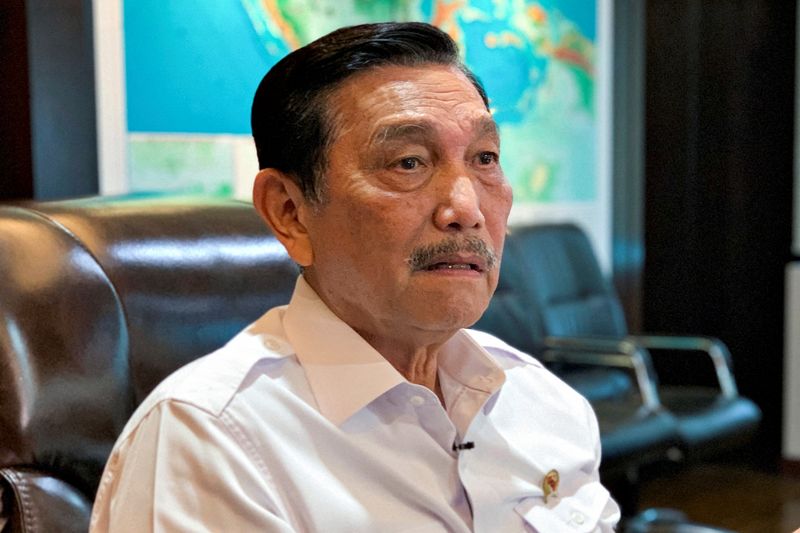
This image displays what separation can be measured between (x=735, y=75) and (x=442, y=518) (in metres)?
3.96

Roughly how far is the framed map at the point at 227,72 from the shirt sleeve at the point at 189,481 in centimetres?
109

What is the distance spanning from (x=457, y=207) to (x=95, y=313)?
2.26ft

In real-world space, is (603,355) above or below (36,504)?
below

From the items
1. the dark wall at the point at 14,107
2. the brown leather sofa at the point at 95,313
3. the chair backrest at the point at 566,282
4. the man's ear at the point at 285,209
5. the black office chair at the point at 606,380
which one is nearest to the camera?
the man's ear at the point at 285,209

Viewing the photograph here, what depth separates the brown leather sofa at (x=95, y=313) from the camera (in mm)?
1533

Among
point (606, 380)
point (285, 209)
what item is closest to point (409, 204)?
point (285, 209)

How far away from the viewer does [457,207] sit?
1.31 meters

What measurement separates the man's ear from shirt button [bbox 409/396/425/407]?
0.23m

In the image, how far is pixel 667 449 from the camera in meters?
3.51

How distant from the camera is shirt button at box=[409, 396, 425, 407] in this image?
1.36 m

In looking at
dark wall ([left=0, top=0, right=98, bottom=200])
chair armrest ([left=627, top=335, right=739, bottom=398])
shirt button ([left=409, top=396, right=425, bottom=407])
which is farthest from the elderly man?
chair armrest ([left=627, top=335, right=739, bottom=398])

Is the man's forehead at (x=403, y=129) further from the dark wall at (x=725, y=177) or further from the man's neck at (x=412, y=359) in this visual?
the dark wall at (x=725, y=177)

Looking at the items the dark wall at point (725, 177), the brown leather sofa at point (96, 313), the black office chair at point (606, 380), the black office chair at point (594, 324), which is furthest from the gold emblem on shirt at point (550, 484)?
the dark wall at point (725, 177)

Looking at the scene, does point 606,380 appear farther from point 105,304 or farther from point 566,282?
point 105,304
